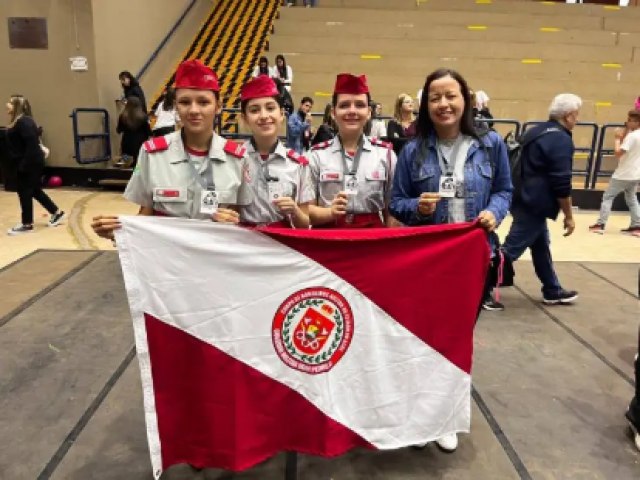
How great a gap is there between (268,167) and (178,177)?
0.44 metres

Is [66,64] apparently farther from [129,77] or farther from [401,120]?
[401,120]

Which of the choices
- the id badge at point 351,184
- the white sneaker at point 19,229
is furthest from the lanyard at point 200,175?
the white sneaker at point 19,229

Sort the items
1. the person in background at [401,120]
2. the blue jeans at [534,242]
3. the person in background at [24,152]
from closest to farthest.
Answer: the blue jeans at [534,242]
the person in background at [401,120]
the person in background at [24,152]

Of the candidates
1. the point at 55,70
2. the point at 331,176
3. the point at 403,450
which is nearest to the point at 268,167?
the point at 331,176

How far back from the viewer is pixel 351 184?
266cm

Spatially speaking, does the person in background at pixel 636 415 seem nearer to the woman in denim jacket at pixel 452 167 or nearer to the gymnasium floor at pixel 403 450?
the gymnasium floor at pixel 403 450

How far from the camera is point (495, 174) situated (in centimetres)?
245

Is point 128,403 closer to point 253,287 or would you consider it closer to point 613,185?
point 253,287

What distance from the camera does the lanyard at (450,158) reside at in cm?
238

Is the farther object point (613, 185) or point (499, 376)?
point (613, 185)

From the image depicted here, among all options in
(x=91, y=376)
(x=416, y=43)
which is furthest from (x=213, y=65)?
(x=91, y=376)

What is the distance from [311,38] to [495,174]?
11516 millimetres

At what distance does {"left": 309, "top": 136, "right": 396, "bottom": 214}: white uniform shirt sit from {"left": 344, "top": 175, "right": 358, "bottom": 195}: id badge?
17mm

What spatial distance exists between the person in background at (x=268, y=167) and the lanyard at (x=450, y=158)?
62 cm
